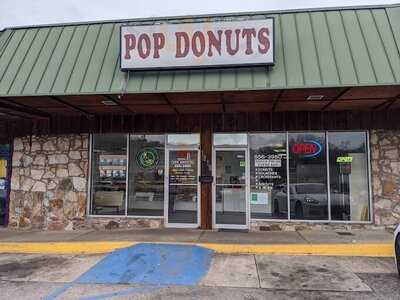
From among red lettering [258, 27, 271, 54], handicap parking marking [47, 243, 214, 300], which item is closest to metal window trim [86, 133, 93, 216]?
handicap parking marking [47, 243, 214, 300]

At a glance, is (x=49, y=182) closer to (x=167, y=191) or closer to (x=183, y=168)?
(x=167, y=191)

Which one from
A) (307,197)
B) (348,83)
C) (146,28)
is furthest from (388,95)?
(146,28)

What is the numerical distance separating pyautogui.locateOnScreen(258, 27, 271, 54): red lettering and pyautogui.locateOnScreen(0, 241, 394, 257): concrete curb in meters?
4.41

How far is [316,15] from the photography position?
10188 millimetres

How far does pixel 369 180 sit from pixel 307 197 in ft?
5.75

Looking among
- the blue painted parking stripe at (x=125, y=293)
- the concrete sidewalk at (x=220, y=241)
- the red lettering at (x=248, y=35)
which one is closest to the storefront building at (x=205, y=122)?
the red lettering at (x=248, y=35)

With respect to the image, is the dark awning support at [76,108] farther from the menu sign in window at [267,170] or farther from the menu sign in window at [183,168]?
the menu sign in window at [267,170]

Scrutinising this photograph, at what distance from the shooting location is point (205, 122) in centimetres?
1166

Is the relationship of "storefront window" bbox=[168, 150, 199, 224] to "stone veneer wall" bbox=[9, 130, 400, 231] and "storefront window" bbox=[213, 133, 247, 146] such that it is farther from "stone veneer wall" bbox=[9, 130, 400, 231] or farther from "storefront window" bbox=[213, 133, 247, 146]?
"storefront window" bbox=[213, 133, 247, 146]

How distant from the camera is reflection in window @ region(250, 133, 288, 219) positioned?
11.4 meters

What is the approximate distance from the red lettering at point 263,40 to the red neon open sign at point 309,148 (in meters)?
3.44

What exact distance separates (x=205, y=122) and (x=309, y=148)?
121 inches

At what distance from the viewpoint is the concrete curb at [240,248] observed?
8.60m

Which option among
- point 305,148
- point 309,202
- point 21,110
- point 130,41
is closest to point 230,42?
point 130,41
